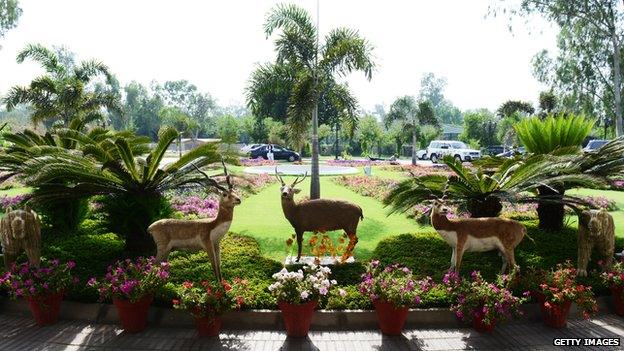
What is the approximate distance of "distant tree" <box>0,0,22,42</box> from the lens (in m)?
30.4

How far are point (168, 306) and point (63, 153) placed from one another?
3.32m

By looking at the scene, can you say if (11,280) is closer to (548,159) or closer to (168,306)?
(168,306)

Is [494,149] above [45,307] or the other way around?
above

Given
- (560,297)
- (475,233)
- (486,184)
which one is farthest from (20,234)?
(486,184)

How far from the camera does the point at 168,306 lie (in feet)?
17.4

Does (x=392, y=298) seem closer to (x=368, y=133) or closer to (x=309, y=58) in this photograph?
(x=309, y=58)

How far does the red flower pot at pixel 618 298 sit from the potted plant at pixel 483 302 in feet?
4.72

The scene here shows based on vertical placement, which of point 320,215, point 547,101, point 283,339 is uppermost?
point 547,101

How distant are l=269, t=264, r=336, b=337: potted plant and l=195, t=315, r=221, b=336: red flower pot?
0.71m

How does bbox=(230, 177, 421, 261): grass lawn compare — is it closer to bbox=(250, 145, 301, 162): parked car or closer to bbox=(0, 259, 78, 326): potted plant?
bbox=(0, 259, 78, 326): potted plant

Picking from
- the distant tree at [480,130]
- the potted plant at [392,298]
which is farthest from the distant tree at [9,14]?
the distant tree at [480,130]

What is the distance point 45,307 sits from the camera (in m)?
5.16

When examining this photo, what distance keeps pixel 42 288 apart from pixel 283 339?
2.94 m

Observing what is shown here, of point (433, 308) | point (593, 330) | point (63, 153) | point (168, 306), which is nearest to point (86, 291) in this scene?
point (168, 306)
